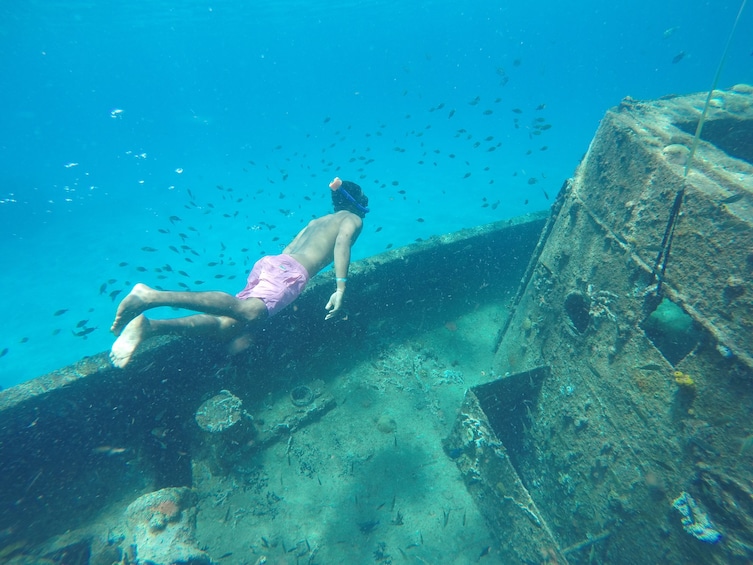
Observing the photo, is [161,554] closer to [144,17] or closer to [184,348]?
[184,348]

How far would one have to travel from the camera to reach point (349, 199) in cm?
567

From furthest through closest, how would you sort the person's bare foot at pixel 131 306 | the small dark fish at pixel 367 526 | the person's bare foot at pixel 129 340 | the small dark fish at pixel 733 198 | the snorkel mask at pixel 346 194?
the snorkel mask at pixel 346 194 → the small dark fish at pixel 367 526 → the person's bare foot at pixel 131 306 → the person's bare foot at pixel 129 340 → the small dark fish at pixel 733 198

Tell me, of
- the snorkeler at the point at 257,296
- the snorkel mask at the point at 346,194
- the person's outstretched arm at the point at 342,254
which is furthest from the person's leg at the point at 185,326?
the snorkel mask at the point at 346,194

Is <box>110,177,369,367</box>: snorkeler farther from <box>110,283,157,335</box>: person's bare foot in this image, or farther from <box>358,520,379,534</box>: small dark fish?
<box>358,520,379,534</box>: small dark fish

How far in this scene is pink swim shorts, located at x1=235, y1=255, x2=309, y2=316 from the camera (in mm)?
4363

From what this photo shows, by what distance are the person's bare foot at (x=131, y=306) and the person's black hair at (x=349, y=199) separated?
3.23m

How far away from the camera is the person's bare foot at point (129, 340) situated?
129 inches

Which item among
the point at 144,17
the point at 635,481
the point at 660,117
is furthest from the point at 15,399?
the point at 144,17

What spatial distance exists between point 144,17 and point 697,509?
6048 cm

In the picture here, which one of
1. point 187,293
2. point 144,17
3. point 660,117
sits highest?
point 144,17

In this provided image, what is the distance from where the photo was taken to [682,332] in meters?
2.84

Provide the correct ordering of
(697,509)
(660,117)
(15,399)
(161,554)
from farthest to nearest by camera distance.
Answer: (660,117)
(15,399)
(161,554)
(697,509)

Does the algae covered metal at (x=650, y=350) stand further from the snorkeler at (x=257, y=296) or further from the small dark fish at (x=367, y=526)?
the snorkeler at (x=257, y=296)

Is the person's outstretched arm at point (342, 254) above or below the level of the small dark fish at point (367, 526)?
above
